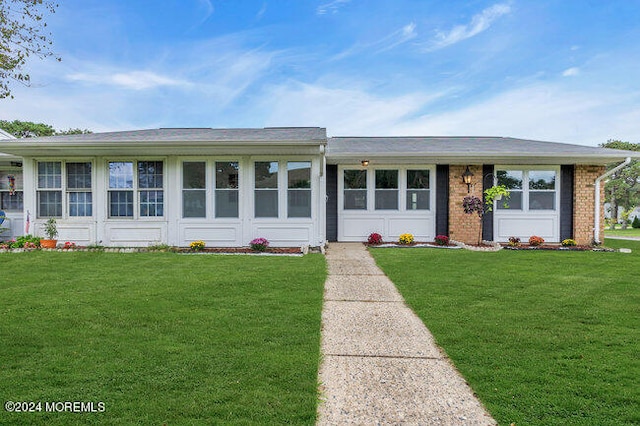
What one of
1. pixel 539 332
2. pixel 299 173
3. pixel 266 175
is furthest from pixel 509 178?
pixel 539 332

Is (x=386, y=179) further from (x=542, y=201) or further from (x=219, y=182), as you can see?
(x=219, y=182)

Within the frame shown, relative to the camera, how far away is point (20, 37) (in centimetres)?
361

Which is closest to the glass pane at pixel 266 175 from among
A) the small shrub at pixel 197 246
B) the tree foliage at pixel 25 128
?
the small shrub at pixel 197 246

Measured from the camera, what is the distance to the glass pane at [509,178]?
1055 centimetres

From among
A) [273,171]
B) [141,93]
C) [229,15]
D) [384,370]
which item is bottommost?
[384,370]

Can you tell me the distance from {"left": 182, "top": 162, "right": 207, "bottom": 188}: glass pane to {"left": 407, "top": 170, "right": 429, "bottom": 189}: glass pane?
590 centimetres

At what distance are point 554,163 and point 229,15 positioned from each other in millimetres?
12016

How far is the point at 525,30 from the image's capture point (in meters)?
12.8

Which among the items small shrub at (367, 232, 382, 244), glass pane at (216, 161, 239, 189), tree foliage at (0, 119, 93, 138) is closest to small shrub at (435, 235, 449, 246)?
small shrub at (367, 232, 382, 244)

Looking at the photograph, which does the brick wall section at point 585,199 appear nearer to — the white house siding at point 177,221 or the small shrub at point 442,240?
the small shrub at point 442,240

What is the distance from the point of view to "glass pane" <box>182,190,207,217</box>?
9.11 metres

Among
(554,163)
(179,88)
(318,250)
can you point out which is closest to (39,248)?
(318,250)

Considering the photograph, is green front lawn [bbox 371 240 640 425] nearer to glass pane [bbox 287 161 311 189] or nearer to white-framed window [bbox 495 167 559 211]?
glass pane [bbox 287 161 311 189]

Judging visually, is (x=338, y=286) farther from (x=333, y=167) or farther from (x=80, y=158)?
(x=80, y=158)
